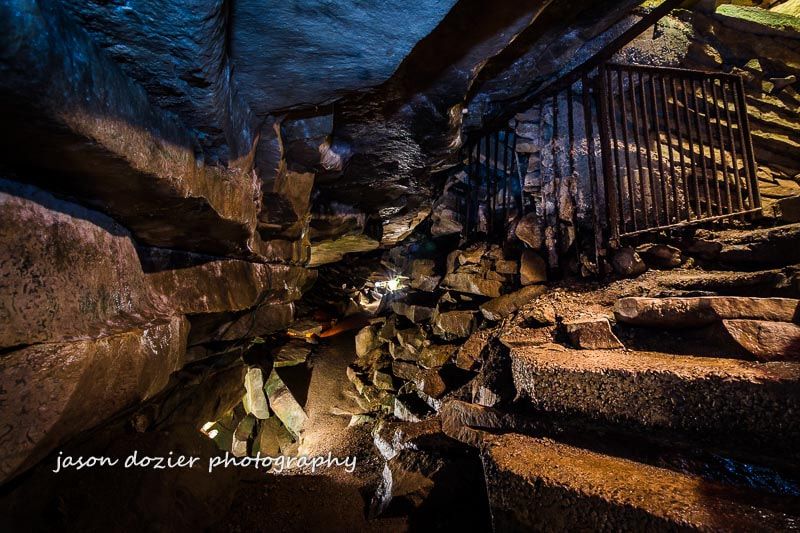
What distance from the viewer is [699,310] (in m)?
2.44

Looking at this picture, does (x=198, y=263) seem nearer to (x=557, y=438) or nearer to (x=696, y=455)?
(x=557, y=438)

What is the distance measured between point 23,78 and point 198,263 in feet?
6.71

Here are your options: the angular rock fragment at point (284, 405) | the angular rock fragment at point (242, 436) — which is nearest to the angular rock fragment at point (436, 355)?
the angular rock fragment at point (284, 405)

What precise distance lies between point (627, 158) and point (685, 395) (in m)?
3.28

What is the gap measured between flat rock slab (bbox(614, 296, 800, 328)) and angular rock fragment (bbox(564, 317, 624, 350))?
0.24 meters

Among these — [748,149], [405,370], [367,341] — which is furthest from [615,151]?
[367,341]

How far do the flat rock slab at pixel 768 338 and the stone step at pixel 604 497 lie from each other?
2.96 ft

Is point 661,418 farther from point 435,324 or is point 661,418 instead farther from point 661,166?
point 435,324

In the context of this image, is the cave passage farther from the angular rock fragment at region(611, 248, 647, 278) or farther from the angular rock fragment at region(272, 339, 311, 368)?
the angular rock fragment at region(272, 339, 311, 368)

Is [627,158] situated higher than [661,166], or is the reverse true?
[627,158]

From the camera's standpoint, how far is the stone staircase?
1.56 meters

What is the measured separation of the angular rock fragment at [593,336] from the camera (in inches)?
108

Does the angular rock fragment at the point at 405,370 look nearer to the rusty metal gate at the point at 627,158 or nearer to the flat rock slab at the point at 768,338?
the rusty metal gate at the point at 627,158

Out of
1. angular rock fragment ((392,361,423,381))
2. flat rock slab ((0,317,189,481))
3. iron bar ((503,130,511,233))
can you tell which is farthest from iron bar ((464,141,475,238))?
flat rock slab ((0,317,189,481))
